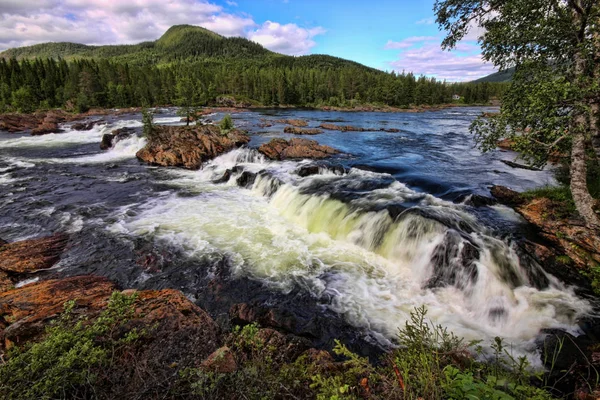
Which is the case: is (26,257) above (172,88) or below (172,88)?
below

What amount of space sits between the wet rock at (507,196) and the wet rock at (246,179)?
49.2 feet

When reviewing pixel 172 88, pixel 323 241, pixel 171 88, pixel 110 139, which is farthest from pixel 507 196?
pixel 171 88

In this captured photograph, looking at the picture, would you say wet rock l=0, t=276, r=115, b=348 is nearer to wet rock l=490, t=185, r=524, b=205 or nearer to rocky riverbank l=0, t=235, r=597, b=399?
rocky riverbank l=0, t=235, r=597, b=399

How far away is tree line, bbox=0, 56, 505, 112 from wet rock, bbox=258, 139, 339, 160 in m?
68.5

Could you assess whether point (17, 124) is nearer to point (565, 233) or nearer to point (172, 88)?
point (172, 88)

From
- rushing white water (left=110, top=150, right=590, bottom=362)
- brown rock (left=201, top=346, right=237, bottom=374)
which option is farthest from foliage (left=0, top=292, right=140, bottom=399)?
rushing white water (left=110, top=150, right=590, bottom=362)

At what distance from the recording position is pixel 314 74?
12706 cm

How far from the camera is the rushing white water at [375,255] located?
8430mm

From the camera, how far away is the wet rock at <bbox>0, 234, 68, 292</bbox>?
967 centimetres

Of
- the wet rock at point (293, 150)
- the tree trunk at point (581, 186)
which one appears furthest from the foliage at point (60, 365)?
the wet rock at point (293, 150)

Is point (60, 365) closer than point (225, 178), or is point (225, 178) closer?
point (60, 365)

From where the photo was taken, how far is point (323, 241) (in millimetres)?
13203

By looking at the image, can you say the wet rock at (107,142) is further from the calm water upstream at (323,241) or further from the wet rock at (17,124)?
the wet rock at (17,124)

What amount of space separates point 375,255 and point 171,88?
112m
